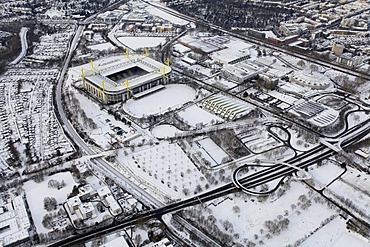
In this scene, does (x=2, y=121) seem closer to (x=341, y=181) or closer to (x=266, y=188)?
(x=266, y=188)

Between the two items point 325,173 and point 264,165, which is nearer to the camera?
point 325,173

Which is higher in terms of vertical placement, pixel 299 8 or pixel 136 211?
pixel 299 8

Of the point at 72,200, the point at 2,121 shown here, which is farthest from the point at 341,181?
the point at 2,121

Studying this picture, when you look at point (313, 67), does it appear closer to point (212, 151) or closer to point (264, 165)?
point (264, 165)

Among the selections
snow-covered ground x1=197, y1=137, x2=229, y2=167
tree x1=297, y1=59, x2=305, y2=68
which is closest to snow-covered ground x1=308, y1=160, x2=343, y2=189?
snow-covered ground x1=197, y1=137, x2=229, y2=167

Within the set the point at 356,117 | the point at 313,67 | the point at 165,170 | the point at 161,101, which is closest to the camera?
the point at 165,170

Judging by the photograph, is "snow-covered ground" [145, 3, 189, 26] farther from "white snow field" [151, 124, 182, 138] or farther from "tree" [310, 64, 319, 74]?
"white snow field" [151, 124, 182, 138]

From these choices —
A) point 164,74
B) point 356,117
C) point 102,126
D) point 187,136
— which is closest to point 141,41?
point 164,74
